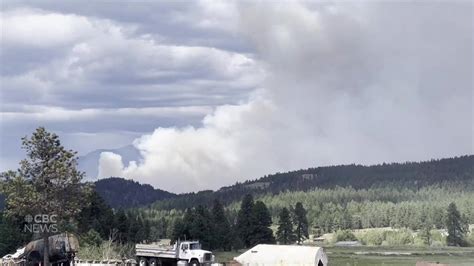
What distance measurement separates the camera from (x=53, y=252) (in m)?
85.4

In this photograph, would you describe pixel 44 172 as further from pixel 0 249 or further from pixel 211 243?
pixel 211 243

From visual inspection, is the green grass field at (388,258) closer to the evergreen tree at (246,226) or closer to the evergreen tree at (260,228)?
the evergreen tree at (260,228)

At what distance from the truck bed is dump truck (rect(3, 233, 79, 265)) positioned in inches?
277

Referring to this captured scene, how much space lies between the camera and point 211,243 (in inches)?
6181

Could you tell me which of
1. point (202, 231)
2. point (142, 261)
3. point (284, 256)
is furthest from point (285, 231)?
point (284, 256)

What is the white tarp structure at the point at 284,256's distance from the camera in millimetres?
77938

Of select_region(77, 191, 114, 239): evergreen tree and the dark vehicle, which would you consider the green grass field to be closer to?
the dark vehicle

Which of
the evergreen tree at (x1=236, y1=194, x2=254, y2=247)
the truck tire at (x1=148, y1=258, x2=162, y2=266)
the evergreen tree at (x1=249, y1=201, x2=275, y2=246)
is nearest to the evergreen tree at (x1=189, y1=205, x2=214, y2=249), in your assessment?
the evergreen tree at (x1=236, y1=194, x2=254, y2=247)

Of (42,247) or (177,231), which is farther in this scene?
(177,231)

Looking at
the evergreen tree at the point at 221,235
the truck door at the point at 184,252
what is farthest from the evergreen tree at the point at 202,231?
the truck door at the point at 184,252

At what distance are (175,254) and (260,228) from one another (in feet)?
257

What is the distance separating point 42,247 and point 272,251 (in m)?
24.3

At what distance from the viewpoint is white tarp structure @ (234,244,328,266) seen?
77938mm

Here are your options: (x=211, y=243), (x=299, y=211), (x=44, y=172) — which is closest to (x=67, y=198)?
(x=44, y=172)
